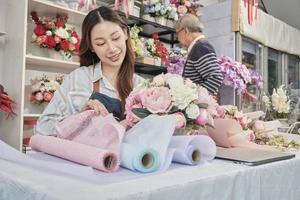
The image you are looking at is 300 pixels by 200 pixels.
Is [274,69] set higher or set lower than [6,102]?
higher

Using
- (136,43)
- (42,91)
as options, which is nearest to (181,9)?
(136,43)

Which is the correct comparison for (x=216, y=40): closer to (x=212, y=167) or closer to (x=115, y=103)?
(x=115, y=103)

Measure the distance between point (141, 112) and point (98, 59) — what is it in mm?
470

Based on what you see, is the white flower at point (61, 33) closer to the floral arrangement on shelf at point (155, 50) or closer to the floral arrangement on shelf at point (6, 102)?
the floral arrangement on shelf at point (6, 102)

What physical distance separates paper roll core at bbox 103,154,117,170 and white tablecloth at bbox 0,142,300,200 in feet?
0.06

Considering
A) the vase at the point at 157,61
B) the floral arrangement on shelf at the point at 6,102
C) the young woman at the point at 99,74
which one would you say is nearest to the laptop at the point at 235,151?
the young woman at the point at 99,74

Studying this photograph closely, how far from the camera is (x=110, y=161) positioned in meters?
0.65

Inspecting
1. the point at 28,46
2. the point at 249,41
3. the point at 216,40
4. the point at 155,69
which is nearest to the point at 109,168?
the point at 28,46

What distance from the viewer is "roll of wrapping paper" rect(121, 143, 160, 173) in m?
0.65

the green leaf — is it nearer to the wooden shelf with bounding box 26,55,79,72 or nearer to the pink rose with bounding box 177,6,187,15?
the wooden shelf with bounding box 26,55,79,72

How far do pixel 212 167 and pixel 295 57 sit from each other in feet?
17.3

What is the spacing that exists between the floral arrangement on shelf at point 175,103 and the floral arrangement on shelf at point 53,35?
1.66 m

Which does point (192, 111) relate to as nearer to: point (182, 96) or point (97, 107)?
point (182, 96)

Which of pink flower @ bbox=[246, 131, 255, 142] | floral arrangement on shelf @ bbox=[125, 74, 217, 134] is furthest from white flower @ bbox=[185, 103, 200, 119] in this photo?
pink flower @ bbox=[246, 131, 255, 142]
